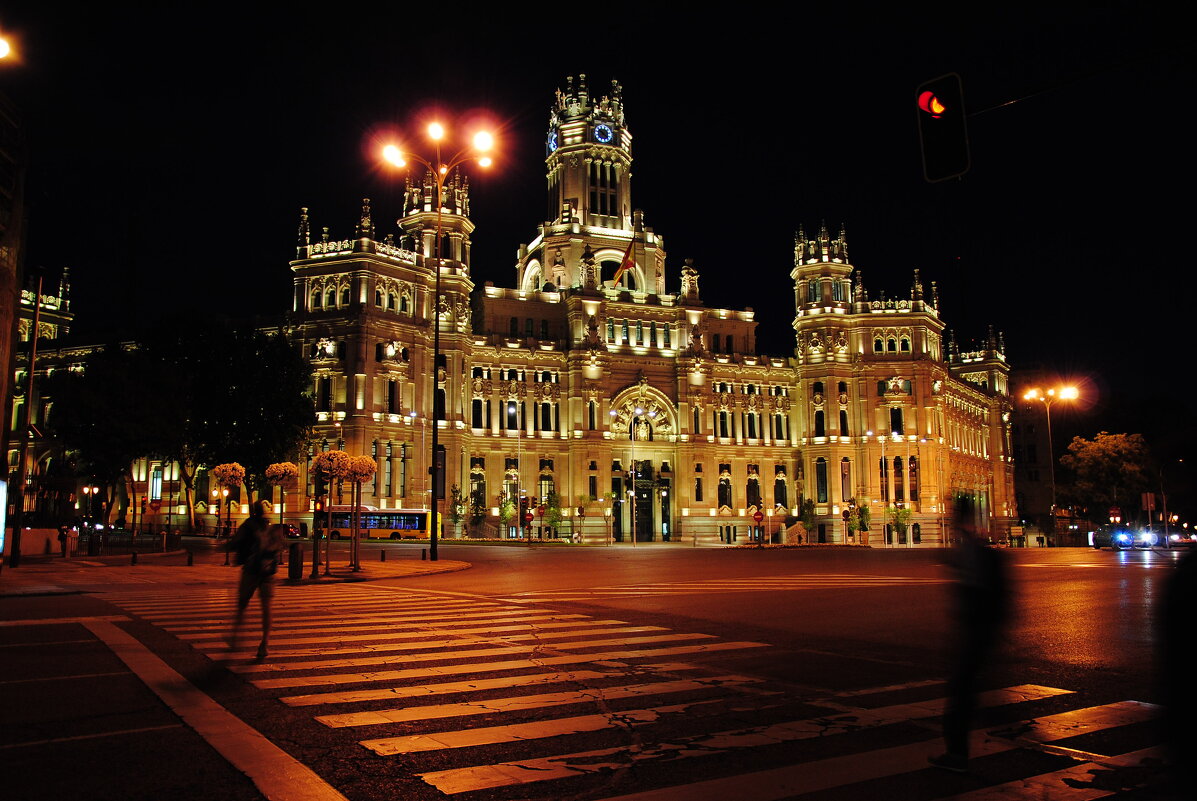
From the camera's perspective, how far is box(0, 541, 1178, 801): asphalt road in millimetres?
6625

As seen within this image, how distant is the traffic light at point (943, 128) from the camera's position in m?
11.6

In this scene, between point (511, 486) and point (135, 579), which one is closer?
point (135, 579)

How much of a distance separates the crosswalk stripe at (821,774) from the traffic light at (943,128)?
684 centimetres

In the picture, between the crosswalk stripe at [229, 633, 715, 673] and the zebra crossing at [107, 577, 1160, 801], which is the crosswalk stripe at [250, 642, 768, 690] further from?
the crosswalk stripe at [229, 633, 715, 673]

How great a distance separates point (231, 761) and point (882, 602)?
51.4 ft

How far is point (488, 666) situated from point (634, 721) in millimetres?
3352

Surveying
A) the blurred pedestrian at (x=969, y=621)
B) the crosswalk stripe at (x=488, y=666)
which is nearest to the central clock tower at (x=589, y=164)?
the crosswalk stripe at (x=488, y=666)

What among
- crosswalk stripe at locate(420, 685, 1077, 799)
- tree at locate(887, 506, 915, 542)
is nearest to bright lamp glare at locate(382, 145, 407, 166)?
crosswalk stripe at locate(420, 685, 1077, 799)

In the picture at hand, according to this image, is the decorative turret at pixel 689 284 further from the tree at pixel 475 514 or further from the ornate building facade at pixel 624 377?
the tree at pixel 475 514

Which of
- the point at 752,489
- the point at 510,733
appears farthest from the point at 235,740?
the point at 752,489

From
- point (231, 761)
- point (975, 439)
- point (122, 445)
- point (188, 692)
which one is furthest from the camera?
point (975, 439)

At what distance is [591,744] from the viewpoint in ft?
24.8

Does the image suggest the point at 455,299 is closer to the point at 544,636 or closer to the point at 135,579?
the point at 135,579

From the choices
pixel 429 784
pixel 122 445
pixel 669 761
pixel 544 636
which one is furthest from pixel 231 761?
pixel 122 445
